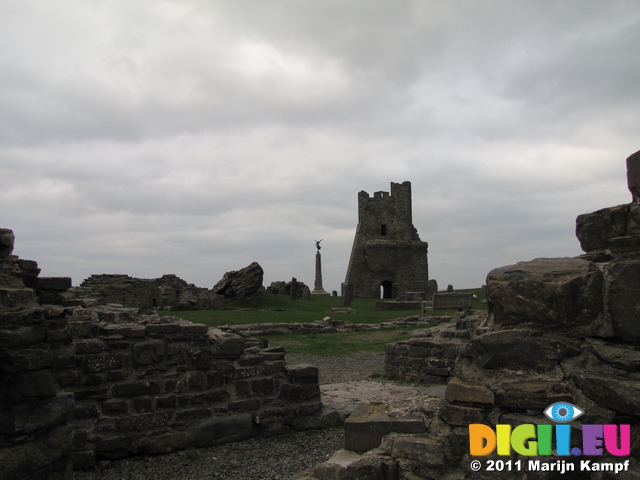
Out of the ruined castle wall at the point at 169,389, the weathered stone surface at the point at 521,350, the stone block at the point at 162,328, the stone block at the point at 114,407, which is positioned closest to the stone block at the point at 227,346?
the ruined castle wall at the point at 169,389

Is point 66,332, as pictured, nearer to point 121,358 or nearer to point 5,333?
point 5,333

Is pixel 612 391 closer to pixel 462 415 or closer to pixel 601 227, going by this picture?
pixel 462 415

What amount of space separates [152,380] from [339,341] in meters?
9.94

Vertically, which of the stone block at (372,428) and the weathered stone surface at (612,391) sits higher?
the weathered stone surface at (612,391)

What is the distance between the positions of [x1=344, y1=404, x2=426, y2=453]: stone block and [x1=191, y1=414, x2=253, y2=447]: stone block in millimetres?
2368

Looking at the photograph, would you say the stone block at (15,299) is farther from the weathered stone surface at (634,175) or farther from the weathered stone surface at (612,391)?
the weathered stone surface at (634,175)

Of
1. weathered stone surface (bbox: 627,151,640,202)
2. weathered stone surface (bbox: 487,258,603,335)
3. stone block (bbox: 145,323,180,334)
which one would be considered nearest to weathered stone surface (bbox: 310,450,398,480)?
weathered stone surface (bbox: 487,258,603,335)

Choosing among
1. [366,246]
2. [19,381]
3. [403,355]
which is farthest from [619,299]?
[366,246]

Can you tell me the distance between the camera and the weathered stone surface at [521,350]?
2.87m

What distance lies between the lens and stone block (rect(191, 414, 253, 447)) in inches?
209

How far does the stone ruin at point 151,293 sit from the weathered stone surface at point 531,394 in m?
20.0

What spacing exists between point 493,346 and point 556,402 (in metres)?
0.49

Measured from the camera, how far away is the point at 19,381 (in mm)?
3275

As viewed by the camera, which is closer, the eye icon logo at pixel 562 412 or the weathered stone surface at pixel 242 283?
the eye icon logo at pixel 562 412
